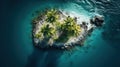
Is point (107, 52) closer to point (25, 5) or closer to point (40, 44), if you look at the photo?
point (40, 44)

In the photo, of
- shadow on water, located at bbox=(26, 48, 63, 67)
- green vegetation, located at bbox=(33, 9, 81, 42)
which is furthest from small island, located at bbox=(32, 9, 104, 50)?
shadow on water, located at bbox=(26, 48, 63, 67)

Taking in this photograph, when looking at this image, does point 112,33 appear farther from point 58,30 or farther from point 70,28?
point 58,30

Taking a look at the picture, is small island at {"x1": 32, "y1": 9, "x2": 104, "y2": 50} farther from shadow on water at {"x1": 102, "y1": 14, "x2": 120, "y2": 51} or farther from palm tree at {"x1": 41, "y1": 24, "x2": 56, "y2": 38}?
shadow on water at {"x1": 102, "y1": 14, "x2": 120, "y2": 51}

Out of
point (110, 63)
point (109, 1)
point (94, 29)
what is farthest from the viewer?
point (109, 1)

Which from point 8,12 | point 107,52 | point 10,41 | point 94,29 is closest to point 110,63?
point 107,52

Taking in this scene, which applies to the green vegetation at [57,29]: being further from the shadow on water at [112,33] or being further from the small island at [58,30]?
the shadow on water at [112,33]

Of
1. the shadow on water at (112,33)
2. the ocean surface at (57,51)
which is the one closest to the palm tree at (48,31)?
the ocean surface at (57,51)

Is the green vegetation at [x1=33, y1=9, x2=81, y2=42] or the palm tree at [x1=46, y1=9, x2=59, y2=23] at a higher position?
the palm tree at [x1=46, y1=9, x2=59, y2=23]
